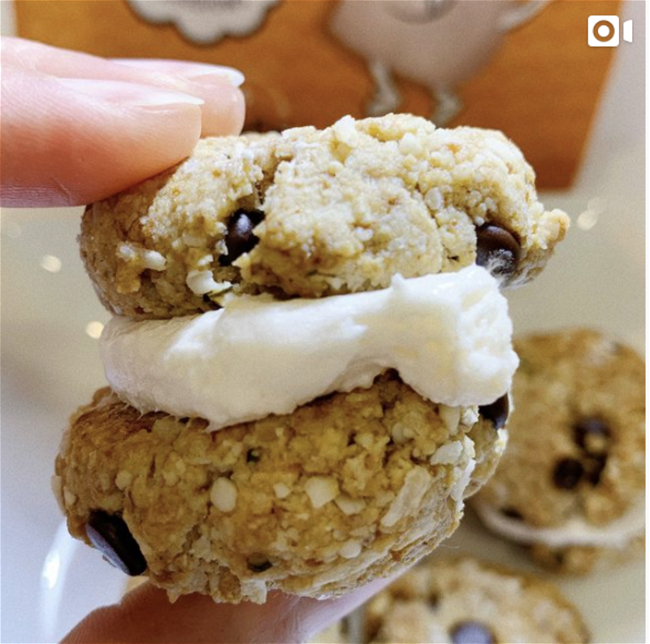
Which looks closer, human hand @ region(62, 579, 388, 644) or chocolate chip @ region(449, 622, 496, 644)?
human hand @ region(62, 579, 388, 644)

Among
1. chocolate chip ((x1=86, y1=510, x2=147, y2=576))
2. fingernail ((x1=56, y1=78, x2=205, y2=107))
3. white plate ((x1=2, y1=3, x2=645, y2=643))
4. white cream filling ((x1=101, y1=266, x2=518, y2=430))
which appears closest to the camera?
white cream filling ((x1=101, y1=266, x2=518, y2=430))

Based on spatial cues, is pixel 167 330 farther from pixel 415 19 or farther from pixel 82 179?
pixel 415 19

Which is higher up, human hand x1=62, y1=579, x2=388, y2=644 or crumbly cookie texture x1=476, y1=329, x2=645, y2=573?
human hand x1=62, y1=579, x2=388, y2=644

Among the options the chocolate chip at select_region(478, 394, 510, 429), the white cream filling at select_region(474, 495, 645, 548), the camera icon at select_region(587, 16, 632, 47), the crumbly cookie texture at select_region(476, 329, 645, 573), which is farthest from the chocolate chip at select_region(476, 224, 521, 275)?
the camera icon at select_region(587, 16, 632, 47)

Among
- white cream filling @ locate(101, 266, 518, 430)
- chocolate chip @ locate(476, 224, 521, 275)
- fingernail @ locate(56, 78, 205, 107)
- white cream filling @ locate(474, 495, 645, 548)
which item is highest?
fingernail @ locate(56, 78, 205, 107)

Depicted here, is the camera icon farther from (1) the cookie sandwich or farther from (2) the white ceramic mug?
(1) the cookie sandwich

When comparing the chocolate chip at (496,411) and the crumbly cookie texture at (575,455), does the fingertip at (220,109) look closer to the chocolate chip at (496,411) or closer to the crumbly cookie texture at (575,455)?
the chocolate chip at (496,411)

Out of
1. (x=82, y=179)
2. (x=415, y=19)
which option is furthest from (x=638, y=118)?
(x=82, y=179)
